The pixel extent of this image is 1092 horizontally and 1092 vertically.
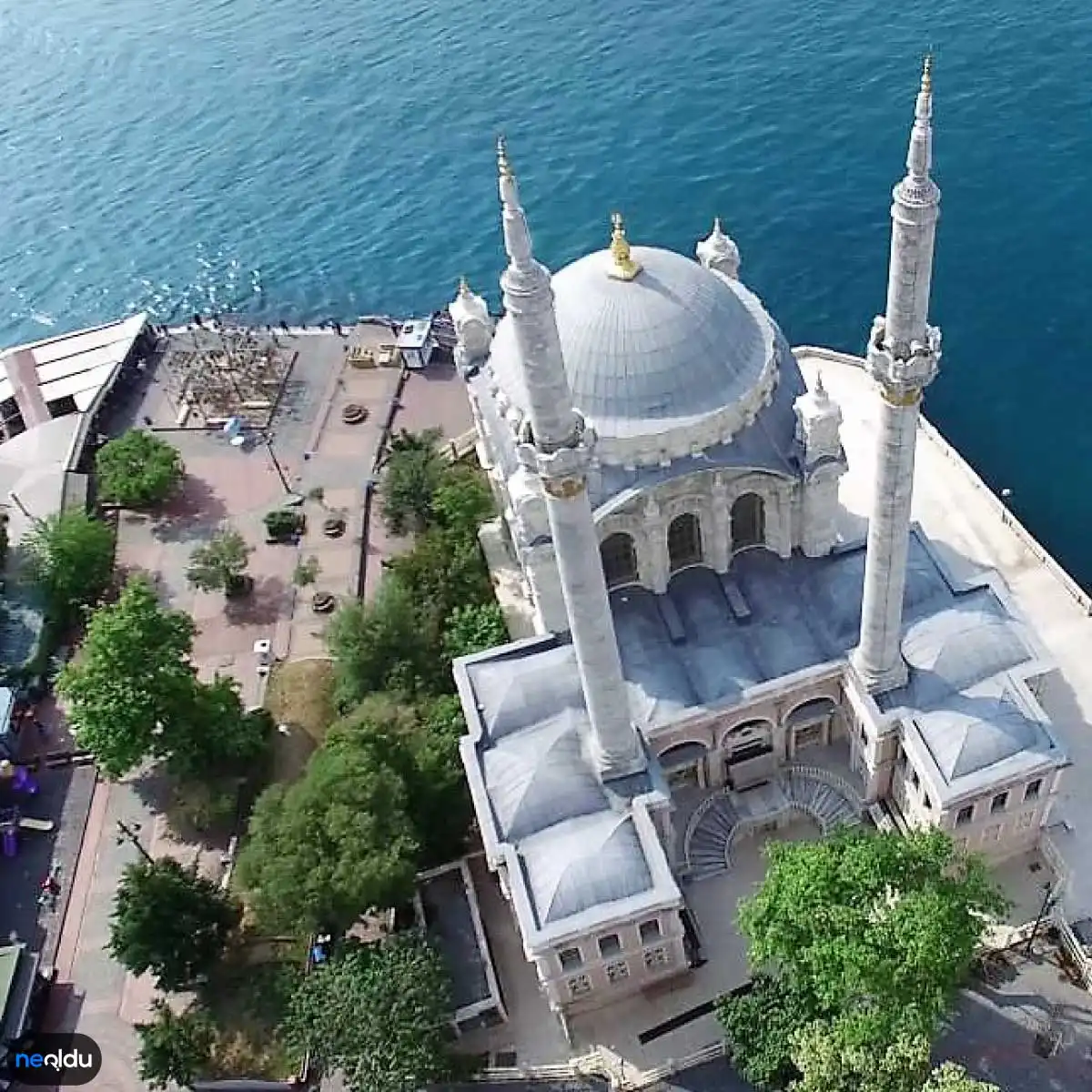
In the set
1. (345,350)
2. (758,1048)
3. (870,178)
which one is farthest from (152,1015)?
(870,178)

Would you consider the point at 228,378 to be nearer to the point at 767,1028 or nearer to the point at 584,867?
the point at 584,867

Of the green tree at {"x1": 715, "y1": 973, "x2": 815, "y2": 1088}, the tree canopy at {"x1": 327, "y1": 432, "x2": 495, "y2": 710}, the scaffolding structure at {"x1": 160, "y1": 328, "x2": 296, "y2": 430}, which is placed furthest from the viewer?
the scaffolding structure at {"x1": 160, "y1": 328, "x2": 296, "y2": 430}

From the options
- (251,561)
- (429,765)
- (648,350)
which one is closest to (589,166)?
(251,561)

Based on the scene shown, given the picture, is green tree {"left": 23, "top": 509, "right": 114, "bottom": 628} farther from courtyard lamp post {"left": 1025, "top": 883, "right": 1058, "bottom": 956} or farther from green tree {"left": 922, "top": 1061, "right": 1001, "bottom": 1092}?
courtyard lamp post {"left": 1025, "top": 883, "right": 1058, "bottom": 956}

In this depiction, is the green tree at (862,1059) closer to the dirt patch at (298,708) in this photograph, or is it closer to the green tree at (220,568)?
the dirt patch at (298,708)

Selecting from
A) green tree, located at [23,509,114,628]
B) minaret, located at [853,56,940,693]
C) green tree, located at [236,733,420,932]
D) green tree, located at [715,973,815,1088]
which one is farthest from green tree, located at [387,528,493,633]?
green tree, located at [715,973,815,1088]
